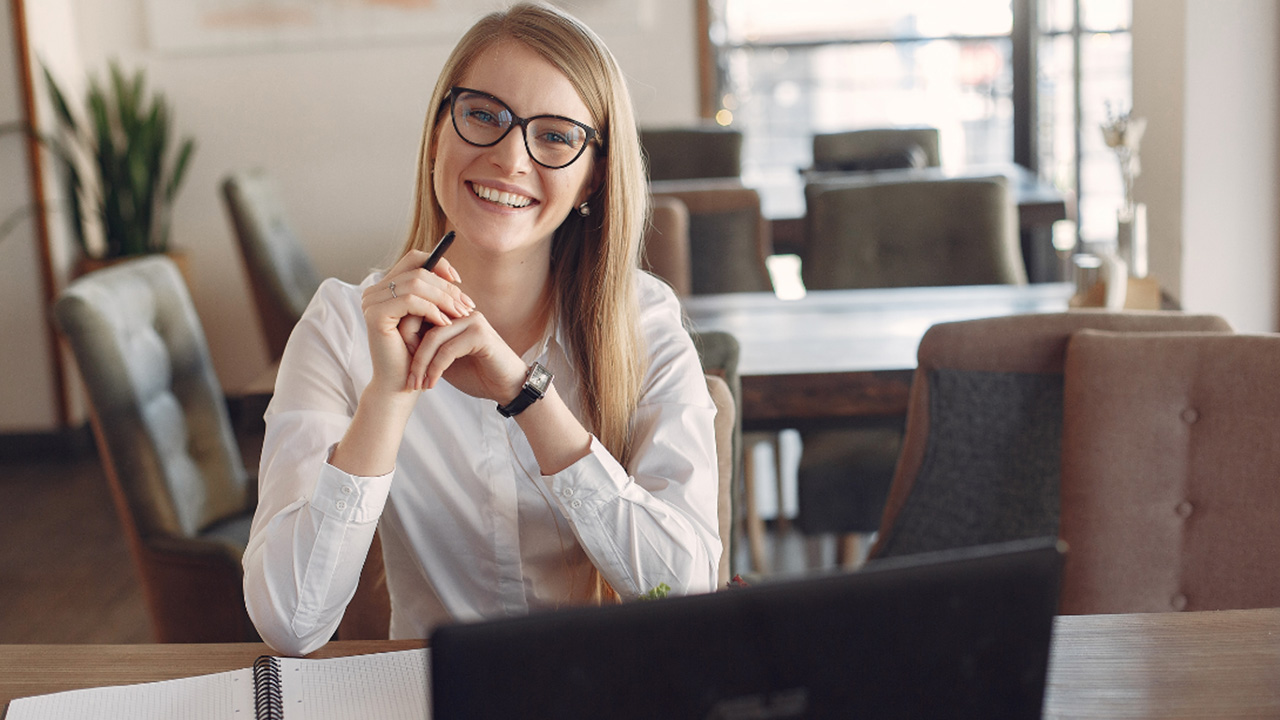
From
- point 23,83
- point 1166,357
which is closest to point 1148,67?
point 1166,357

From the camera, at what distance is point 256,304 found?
12.7ft

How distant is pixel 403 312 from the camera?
1111mm

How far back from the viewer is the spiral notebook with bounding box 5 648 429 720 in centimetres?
92

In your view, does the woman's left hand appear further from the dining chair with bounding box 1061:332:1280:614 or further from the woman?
the dining chair with bounding box 1061:332:1280:614

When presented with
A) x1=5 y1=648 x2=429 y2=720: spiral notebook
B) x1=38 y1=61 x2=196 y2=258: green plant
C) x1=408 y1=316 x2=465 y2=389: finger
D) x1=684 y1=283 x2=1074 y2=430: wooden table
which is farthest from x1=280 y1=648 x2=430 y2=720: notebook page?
x1=38 y1=61 x2=196 y2=258: green plant

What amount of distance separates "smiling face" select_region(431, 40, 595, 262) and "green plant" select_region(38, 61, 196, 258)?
11.4ft

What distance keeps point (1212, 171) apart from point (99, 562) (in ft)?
9.87

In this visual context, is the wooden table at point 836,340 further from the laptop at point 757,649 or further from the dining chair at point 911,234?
the laptop at point 757,649

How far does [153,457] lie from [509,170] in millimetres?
1001

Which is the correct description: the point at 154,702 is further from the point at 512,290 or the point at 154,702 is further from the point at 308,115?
the point at 308,115

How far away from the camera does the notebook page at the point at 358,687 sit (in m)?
0.91

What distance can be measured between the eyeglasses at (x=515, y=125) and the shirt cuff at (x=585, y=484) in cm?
34

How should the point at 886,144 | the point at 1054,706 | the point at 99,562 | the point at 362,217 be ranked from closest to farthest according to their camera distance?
the point at 1054,706 → the point at 99,562 → the point at 886,144 → the point at 362,217

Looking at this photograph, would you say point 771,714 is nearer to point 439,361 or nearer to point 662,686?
point 662,686
